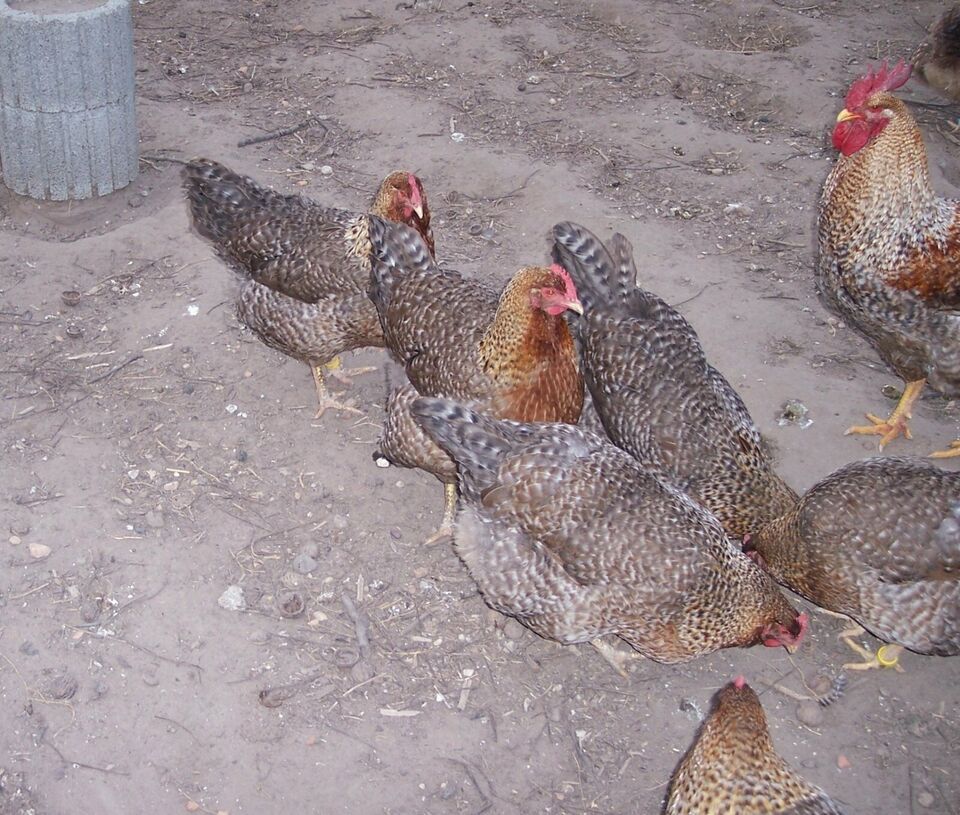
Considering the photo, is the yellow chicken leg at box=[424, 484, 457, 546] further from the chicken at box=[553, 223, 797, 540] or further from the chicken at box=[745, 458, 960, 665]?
the chicken at box=[745, 458, 960, 665]

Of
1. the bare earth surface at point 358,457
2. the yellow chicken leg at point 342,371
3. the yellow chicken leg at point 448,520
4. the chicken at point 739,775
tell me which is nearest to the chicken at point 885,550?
the bare earth surface at point 358,457

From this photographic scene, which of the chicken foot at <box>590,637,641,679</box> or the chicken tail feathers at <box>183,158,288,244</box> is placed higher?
the chicken tail feathers at <box>183,158,288,244</box>

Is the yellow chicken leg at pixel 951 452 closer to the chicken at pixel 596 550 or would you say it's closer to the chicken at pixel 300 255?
the chicken at pixel 596 550

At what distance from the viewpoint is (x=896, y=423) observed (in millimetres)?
5535

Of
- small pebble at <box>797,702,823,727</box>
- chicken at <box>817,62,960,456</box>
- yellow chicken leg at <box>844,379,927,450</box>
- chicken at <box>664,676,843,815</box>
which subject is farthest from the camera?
yellow chicken leg at <box>844,379,927,450</box>

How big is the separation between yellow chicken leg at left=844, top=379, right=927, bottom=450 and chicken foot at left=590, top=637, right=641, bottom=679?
205 centimetres

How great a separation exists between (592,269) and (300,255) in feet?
5.28

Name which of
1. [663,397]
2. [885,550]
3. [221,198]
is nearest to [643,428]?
[663,397]

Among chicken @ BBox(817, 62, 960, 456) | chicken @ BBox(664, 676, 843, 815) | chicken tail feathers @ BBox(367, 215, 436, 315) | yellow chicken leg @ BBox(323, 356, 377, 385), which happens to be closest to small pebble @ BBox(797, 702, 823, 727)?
chicken @ BBox(664, 676, 843, 815)

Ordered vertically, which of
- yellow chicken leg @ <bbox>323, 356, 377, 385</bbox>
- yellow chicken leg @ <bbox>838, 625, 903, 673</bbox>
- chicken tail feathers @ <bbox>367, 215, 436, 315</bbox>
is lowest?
yellow chicken leg @ <bbox>838, 625, 903, 673</bbox>

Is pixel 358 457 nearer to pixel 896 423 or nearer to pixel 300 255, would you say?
pixel 300 255

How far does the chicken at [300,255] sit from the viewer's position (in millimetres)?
5266

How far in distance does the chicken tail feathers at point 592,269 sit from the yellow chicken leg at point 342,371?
156 centimetres

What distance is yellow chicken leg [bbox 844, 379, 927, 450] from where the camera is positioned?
18.1 ft
